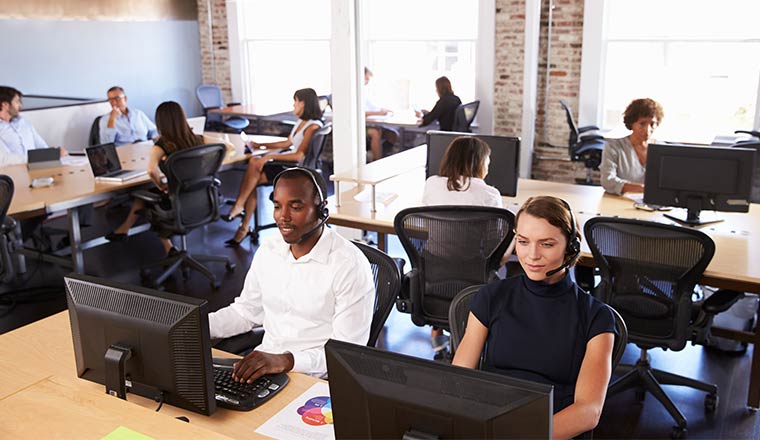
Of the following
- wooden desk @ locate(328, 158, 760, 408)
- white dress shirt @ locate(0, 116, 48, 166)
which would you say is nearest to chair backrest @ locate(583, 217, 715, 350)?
wooden desk @ locate(328, 158, 760, 408)

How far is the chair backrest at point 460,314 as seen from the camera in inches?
91.7

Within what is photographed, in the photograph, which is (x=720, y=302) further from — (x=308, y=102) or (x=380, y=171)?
(x=308, y=102)

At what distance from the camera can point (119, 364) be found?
1834 millimetres

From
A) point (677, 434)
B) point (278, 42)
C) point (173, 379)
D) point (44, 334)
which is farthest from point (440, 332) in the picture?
point (278, 42)

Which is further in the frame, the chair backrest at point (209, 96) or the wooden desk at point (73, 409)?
the chair backrest at point (209, 96)

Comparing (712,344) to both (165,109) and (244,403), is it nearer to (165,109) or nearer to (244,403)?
(244,403)

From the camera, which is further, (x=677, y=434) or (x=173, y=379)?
(x=677, y=434)

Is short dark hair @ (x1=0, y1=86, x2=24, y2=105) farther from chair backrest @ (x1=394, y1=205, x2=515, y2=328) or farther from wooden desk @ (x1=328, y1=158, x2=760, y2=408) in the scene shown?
chair backrest @ (x1=394, y1=205, x2=515, y2=328)

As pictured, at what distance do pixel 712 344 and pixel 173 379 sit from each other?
10.5ft

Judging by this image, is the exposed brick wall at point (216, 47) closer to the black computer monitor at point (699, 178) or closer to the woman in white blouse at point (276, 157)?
the woman in white blouse at point (276, 157)

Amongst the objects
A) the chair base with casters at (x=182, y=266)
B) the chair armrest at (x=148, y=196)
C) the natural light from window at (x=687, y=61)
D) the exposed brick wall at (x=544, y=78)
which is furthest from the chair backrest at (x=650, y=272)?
the exposed brick wall at (x=544, y=78)

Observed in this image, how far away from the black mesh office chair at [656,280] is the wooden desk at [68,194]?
316 centimetres

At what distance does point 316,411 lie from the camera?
6.63 feet

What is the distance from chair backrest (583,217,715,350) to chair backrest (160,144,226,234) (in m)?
2.62
